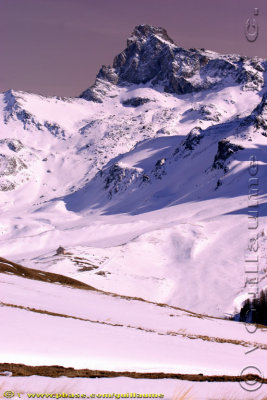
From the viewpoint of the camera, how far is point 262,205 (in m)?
159

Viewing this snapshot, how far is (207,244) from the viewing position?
128250 millimetres

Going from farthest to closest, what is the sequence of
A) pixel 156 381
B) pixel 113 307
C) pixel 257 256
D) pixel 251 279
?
pixel 257 256
pixel 251 279
pixel 113 307
pixel 156 381

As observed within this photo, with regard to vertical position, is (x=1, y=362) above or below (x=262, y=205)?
below

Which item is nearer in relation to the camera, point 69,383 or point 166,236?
point 69,383

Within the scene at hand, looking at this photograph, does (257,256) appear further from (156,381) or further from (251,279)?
(156,381)

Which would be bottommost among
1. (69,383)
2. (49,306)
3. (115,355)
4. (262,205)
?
(69,383)

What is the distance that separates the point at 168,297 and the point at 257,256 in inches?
1150

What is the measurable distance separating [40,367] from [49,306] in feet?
54.0

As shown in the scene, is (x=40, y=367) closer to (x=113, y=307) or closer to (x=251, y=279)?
(x=113, y=307)

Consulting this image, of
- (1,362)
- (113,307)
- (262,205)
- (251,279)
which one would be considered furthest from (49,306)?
(262,205)

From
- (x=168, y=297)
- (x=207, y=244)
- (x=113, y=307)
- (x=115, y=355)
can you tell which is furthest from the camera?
(x=207, y=244)

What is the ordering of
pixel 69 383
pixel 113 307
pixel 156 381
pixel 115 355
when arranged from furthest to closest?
pixel 113 307
pixel 115 355
pixel 156 381
pixel 69 383

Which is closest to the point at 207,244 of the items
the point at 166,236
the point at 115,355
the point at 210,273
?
the point at 166,236

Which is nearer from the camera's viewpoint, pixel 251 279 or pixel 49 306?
pixel 49 306
